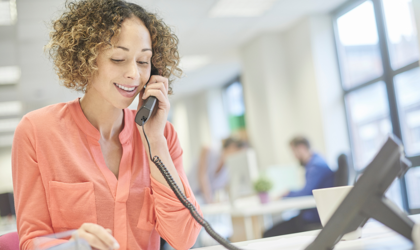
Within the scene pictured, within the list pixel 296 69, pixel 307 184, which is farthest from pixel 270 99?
pixel 307 184

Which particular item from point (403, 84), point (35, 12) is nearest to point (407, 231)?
point (403, 84)

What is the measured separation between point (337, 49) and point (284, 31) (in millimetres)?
946

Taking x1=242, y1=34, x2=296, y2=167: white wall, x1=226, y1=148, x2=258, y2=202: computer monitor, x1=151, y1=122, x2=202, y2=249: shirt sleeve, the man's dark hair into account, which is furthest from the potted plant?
x1=242, y1=34, x2=296, y2=167: white wall

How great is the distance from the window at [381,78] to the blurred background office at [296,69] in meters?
0.01

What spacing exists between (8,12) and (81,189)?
3.99 metres

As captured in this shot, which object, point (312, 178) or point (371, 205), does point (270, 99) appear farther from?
point (371, 205)

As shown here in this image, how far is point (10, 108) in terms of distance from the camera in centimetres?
515

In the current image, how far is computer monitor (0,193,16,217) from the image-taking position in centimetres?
331

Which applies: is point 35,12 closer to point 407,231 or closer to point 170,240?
point 170,240

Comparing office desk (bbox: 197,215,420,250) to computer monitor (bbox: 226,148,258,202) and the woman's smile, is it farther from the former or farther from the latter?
computer monitor (bbox: 226,148,258,202)

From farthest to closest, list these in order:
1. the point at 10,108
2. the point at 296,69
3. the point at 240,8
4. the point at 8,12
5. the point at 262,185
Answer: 1. the point at 296,69
2. the point at 10,108
3. the point at 240,8
4. the point at 8,12
5. the point at 262,185

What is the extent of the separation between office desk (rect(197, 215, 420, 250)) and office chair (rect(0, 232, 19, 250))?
0.51 m

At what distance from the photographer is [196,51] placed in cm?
628

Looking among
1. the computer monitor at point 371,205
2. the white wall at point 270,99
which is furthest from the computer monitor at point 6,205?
the white wall at point 270,99
